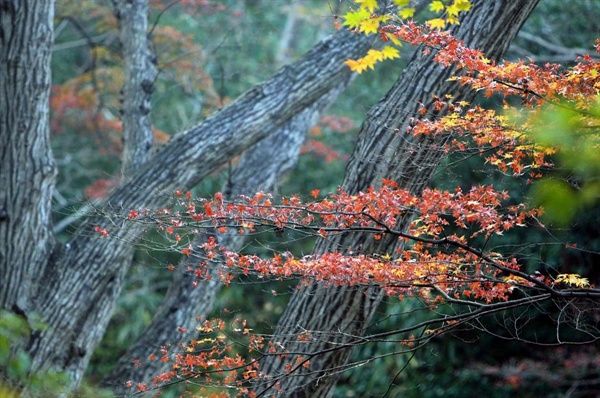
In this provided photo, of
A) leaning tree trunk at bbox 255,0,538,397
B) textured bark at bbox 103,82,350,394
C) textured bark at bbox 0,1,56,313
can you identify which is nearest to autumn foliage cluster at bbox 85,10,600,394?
leaning tree trunk at bbox 255,0,538,397

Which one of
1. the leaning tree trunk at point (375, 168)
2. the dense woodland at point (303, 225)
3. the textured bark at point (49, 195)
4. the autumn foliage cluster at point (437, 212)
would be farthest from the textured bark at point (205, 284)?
the autumn foliage cluster at point (437, 212)

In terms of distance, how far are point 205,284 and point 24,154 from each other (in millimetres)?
1765

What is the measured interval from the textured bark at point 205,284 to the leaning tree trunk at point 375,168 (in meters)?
1.46

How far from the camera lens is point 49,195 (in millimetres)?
5438

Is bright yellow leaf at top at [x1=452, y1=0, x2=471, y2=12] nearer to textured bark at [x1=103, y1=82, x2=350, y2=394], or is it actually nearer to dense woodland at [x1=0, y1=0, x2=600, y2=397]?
dense woodland at [x1=0, y1=0, x2=600, y2=397]

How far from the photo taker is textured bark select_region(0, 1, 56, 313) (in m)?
5.19

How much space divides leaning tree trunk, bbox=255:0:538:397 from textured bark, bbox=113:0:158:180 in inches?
93.5

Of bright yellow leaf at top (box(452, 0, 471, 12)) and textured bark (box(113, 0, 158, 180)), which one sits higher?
bright yellow leaf at top (box(452, 0, 471, 12))

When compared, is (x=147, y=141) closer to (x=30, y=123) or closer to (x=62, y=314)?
(x=30, y=123)

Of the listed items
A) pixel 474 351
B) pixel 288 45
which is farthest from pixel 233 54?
pixel 474 351

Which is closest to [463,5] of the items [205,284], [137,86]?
[137,86]

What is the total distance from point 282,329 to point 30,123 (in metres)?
2.38

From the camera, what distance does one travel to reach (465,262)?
324 centimetres

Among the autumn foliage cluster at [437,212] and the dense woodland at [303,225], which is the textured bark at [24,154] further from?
the autumn foliage cluster at [437,212]
